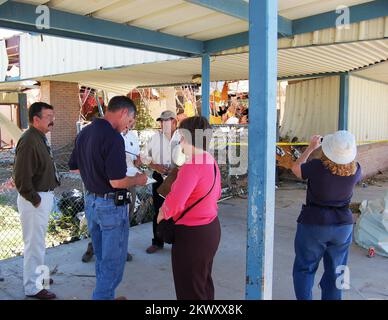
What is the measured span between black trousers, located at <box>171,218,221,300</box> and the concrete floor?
1.17 meters

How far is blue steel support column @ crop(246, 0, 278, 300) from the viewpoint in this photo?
2359 millimetres

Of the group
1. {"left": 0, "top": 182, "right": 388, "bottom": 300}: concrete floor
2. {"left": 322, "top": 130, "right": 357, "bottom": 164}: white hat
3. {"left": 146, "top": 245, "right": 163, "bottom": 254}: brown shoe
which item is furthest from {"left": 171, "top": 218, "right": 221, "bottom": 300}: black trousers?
{"left": 146, "top": 245, "right": 163, "bottom": 254}: brown shoe

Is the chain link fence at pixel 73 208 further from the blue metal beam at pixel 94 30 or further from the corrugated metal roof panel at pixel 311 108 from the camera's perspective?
the blue metal beam at pixel 94 30

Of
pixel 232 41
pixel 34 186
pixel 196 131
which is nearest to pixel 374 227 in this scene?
pixel 232 41

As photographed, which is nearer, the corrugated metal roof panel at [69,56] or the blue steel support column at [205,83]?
the blue steel support column at [205,83]

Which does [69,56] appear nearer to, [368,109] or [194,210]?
[368,109]

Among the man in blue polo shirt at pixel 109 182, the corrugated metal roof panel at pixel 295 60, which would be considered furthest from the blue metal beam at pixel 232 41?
the man in blue polo shirt at pixel 109 182

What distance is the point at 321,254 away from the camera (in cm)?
314

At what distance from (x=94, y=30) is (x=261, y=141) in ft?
10.1

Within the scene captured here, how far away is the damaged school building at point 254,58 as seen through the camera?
244cm

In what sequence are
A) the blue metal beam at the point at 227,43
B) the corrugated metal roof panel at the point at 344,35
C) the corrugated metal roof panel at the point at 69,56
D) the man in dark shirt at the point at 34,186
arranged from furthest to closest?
the corrugated metal roof panel at the point at 69,56 → the blue metal beam at the point at 227,43 → the corrugated metal roof panel at the point at 344,35 → the man in dark shirt at the point at 34,186

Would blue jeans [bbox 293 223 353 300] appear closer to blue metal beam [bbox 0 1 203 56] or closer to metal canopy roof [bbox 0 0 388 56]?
metal canopy roof [bbox 0 0 388 56]
